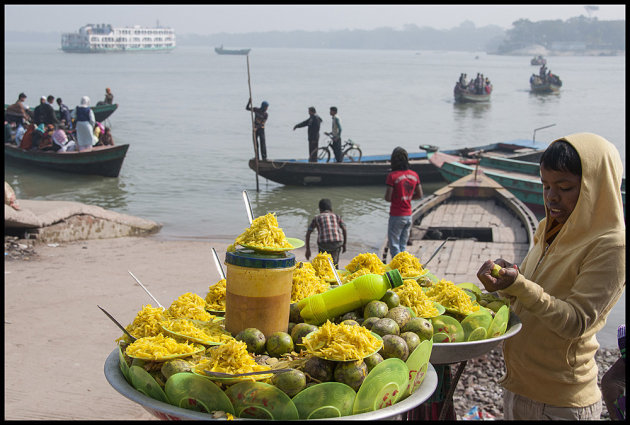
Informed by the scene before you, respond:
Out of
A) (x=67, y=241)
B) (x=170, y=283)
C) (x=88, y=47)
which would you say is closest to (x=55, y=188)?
(x=67, y=241)

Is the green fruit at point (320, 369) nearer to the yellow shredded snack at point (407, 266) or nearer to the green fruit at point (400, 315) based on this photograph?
the green fruit at point (400, 315)

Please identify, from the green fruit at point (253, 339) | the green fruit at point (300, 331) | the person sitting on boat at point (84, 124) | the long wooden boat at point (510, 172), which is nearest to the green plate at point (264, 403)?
the green fruit at point (253, 339)

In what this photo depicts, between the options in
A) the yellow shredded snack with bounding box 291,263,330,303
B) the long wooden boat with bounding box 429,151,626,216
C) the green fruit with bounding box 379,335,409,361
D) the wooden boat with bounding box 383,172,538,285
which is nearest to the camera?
the green fruit with bounding box 379,335,409,361

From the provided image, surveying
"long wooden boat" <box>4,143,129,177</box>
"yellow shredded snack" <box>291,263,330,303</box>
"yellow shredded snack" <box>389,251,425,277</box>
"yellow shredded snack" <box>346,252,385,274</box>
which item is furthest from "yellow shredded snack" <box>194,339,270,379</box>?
"long wooden boat" <box>4,143,129,177</box>

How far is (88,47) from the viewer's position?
591 ft

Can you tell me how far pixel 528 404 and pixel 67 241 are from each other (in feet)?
33.7

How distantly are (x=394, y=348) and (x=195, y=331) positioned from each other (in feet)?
2.50

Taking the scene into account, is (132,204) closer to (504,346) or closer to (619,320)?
(619,320)

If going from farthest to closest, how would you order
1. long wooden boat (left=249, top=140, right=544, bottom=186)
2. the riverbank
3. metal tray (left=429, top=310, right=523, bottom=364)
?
long wooden boat (left=249, top=140, right=544, bottom=186)
the riverbank
metal tray (left=429, top=310, right=523, bottom=364)

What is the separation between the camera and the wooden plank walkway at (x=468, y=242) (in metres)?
8.38

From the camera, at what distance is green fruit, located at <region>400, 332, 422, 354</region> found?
2.57m

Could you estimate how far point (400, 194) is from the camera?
8.25 meters

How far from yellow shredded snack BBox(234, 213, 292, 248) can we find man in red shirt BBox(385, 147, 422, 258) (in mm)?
5446

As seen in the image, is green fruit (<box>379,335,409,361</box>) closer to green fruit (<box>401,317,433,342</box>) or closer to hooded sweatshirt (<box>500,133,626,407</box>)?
green fruit (<box>401,317,433,342</box>)
